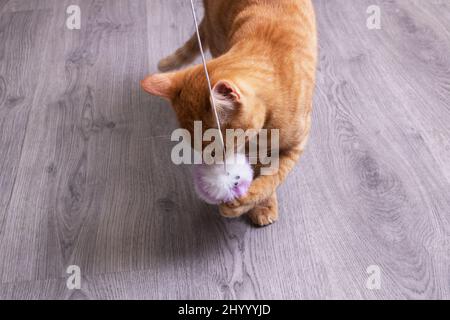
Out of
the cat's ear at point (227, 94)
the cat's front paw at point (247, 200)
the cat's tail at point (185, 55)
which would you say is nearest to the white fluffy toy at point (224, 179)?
the cat's front paw at point (247, 200)

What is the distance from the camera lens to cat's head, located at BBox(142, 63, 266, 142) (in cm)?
77

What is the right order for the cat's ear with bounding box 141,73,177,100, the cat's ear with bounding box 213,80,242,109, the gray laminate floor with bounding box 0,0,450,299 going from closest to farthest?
the cat's ear with bounding box 213,80,242,109 < the cat's ear with bounding box 141,73,177,100 < the gray laminate floor with bounding box 0,0,450,299

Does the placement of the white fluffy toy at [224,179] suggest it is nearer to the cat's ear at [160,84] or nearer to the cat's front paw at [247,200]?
the cat's front paw at [247,200]

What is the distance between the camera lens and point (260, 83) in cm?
87

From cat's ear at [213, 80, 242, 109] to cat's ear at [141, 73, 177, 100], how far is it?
181 millimetres

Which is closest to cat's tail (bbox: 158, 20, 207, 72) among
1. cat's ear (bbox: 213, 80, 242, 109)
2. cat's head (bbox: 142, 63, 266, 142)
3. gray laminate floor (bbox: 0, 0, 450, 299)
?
gray laminate floor (bbox: 0, 0, 450, 299)

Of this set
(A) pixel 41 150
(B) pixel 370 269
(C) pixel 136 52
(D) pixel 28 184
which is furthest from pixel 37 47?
(B) pixel 370 269

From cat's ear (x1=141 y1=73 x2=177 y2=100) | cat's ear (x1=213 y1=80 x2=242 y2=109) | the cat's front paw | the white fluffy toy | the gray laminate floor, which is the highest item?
cat's ear (x1=213 y1=80 x2=242 y2=109)

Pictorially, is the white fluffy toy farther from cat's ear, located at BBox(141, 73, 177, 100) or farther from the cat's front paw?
cat's ear, located at BBox(141, 73, 177, 100)

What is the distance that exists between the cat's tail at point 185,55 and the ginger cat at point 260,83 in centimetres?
24

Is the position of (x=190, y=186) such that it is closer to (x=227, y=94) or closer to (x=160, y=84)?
(x=160, y=84)

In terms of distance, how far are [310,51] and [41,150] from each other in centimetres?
92
